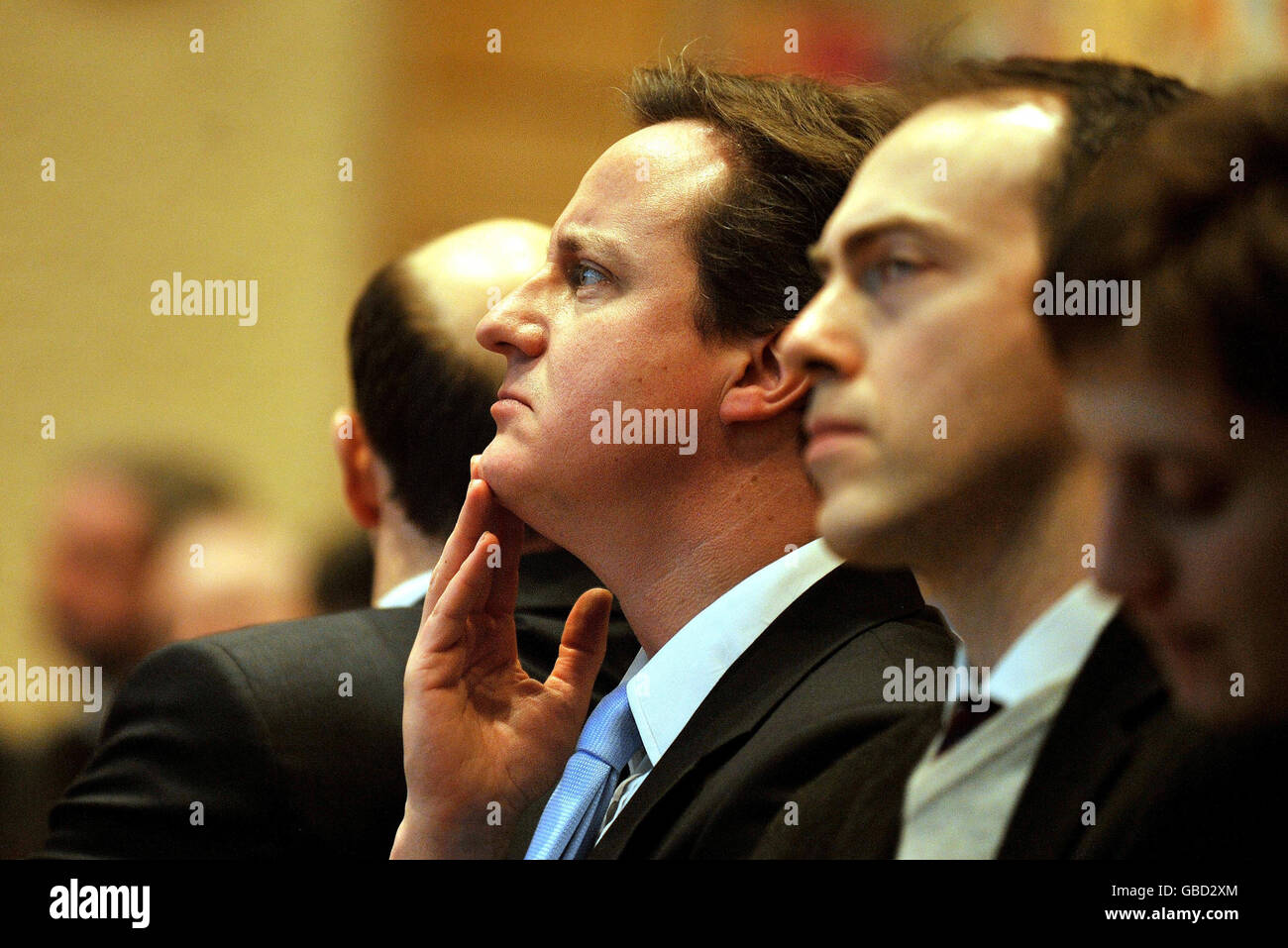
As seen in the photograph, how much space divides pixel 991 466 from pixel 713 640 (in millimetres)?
547

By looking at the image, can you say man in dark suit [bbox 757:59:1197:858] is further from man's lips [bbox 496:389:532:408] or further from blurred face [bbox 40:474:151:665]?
blurred face [bbox 40:474:151:665]

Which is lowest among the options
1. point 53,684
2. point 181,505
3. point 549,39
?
point 53,684

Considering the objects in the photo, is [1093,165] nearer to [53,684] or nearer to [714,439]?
[714,439]

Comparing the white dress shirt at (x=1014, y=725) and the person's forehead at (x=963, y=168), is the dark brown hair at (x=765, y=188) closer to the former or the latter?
the person's forehead at (x=963, y=168)

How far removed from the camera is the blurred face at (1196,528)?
3.30 ft

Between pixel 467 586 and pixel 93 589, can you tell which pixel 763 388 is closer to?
pixel 467 586

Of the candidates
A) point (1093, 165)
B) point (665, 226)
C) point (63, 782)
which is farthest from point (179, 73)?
point (1093, 165)

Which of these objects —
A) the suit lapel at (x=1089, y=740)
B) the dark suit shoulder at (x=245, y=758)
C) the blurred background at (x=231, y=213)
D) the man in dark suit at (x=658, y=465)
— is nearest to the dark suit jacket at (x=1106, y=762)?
the suit lapel at (x=1089, y=740)

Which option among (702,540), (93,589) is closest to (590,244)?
(702,540)

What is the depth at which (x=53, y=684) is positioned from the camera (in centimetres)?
348

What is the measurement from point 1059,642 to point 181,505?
9.78 feet

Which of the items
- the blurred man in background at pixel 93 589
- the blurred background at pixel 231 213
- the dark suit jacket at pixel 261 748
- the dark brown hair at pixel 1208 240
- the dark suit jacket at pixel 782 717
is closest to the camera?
the dark brown hair at pixel 1208 240

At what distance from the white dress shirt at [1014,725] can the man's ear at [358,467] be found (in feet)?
4.25

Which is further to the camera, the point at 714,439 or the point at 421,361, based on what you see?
the point at 421,361
